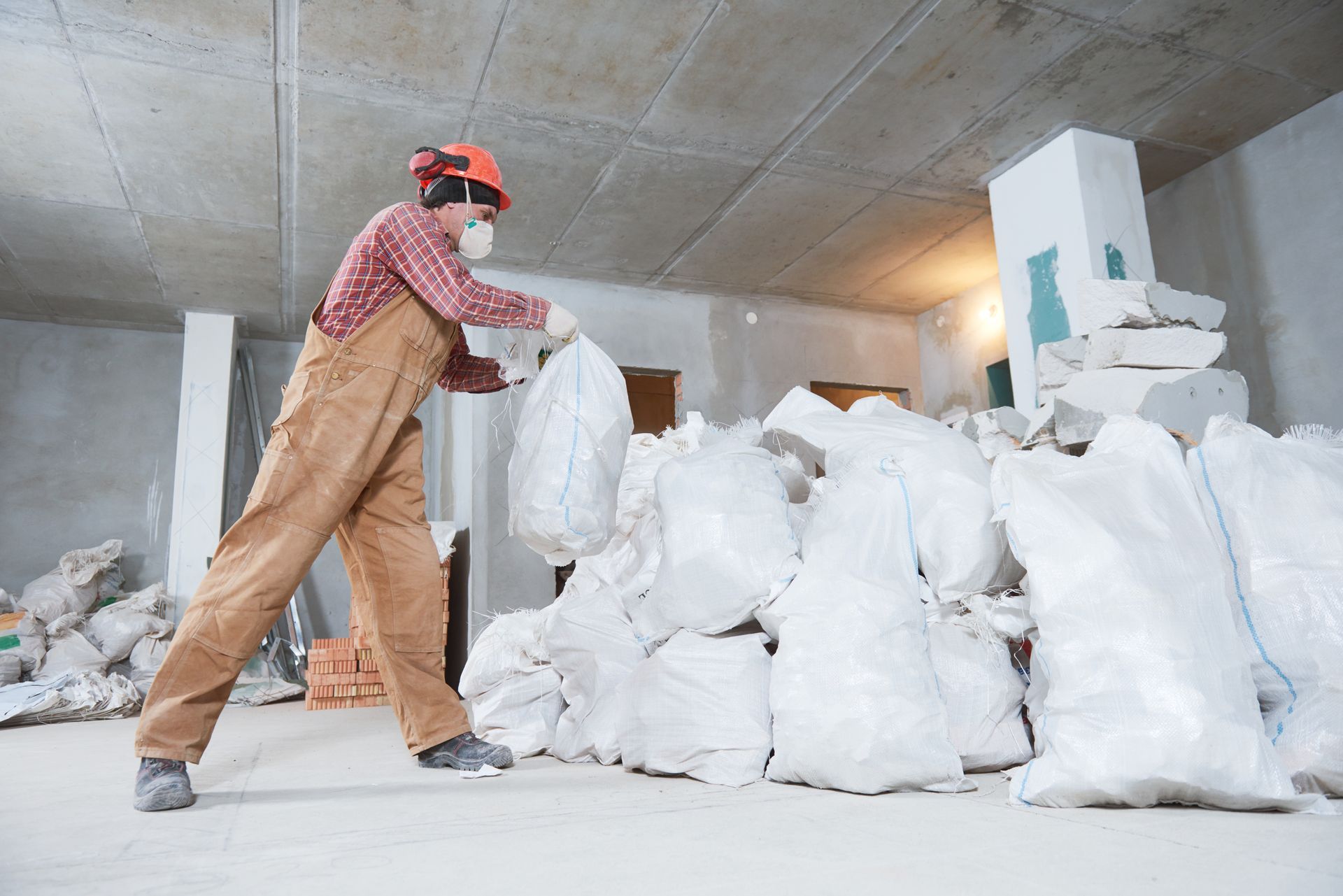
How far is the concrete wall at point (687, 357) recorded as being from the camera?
454 centimetres

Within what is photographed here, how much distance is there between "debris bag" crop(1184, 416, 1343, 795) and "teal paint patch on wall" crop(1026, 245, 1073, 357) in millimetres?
2207

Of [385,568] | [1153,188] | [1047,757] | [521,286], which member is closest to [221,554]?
[385,568]

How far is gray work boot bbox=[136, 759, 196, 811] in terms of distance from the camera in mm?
1466

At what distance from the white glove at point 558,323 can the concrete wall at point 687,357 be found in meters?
2.61

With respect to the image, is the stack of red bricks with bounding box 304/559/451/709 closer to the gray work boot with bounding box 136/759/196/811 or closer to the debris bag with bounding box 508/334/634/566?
the debris bag with bounding box 508/334/634/566

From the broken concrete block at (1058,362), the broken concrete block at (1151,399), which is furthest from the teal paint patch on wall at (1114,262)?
the broken concrete block at (1151,399)

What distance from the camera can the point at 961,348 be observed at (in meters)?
5.65

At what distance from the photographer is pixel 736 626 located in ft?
5.87

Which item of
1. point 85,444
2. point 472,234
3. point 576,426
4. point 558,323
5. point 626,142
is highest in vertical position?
point 626,142

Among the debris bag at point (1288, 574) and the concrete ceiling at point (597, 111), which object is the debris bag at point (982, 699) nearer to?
the debris bag at point (1288, 574)

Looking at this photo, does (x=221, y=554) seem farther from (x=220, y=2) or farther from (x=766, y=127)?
(x=766, y=127)

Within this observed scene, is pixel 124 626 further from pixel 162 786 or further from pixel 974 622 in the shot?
pixel 974 622

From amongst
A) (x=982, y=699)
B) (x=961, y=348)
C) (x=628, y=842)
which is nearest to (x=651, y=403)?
(x=961, y=348)

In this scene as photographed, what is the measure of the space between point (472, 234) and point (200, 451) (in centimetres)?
409
